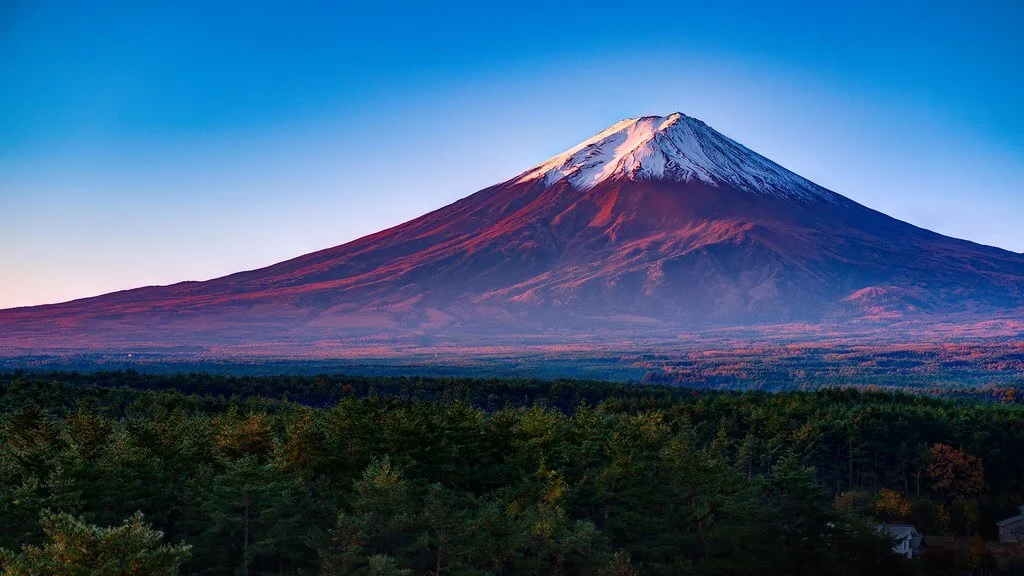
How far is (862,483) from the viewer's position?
192 feet

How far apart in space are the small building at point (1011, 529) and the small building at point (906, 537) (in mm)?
5208

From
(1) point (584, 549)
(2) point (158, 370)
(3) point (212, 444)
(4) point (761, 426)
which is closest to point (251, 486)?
(3) point (212, 444)

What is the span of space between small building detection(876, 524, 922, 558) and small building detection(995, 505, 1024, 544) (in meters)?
5.21

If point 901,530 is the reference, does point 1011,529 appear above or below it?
below

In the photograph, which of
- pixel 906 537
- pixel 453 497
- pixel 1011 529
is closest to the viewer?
pixel 453 497

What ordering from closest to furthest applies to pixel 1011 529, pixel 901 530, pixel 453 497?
pixel 453 497 → pixel 901 530 → pixel 1011 529

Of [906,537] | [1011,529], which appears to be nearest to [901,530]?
[906,537]

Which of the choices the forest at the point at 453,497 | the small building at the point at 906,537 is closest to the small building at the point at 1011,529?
the forest at the point at 453,497

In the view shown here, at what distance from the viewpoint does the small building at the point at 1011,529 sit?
4967 centimetres

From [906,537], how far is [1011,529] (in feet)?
33.4

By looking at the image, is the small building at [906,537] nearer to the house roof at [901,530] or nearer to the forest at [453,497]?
the house roof at [901,530]

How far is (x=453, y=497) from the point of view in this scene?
31781mm

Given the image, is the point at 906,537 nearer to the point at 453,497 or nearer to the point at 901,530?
the point at 901,530

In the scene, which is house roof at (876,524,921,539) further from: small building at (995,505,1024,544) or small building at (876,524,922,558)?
small building at (995,505,1024,544)
